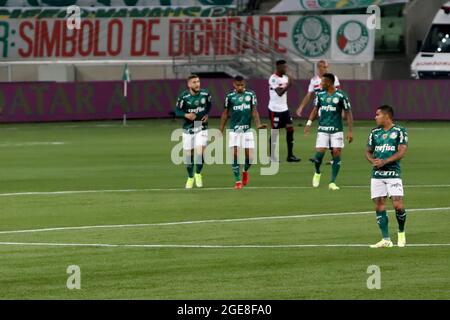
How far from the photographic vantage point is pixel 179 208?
2614 centimetres

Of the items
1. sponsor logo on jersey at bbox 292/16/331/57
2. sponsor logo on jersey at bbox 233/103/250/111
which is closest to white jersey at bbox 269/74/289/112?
sponsor logo on jersey at bbox 233/103/250/111

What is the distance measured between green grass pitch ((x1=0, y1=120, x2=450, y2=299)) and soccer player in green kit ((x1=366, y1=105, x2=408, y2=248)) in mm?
490

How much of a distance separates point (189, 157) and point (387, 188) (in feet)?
32.8

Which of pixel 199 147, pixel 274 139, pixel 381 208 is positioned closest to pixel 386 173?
pixel 381 208

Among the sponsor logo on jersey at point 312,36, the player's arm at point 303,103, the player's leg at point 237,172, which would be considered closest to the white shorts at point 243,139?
the player's leg at point 237,172

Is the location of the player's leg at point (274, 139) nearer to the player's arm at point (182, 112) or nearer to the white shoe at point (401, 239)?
the player's arm at point (182, 112)

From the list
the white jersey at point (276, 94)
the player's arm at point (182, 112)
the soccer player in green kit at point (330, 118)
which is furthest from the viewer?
the white jersey at point (276, 94)

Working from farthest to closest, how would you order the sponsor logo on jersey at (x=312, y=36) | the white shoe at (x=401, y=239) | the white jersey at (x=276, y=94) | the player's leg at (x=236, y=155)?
the sponsor logo on jersey at (x=312, y=36)
the white jersey at (x=276, y=94)
the player's leg at (x=236, y=155)
the white shoe at (x=401, y=239)

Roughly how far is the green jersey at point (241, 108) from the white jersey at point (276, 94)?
6204mm

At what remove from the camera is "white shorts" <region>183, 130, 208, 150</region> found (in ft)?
98.5

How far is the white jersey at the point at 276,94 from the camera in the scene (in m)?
36.4

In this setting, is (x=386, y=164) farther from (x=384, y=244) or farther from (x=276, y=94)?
(x=276, y=94)
